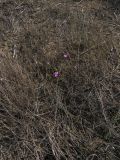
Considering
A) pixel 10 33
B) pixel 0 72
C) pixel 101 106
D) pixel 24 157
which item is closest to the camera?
pixel 24 157

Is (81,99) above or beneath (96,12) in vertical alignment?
beneath

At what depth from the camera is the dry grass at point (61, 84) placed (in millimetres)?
2307

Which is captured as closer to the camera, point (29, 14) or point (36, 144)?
point (36, 144)

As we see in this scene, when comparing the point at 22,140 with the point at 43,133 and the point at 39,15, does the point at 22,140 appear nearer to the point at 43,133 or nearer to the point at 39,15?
the point at 43,133

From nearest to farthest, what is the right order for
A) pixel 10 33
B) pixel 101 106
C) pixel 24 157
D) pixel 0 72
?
pixel 24 157
pixel 101 106
pixel 0 72
pixel 10 33

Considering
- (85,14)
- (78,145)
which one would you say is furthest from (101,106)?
(85,14)

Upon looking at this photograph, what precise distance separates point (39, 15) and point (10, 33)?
0.34m

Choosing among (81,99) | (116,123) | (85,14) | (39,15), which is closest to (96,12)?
(85,14)

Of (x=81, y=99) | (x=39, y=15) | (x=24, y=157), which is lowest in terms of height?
(x=24, y=157)

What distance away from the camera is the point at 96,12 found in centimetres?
332

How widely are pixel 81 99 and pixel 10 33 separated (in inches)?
39.5

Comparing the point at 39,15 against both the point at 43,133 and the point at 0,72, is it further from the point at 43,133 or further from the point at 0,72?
the point at 43,133

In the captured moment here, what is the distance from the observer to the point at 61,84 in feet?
8.79

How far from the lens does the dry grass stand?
231 cm
